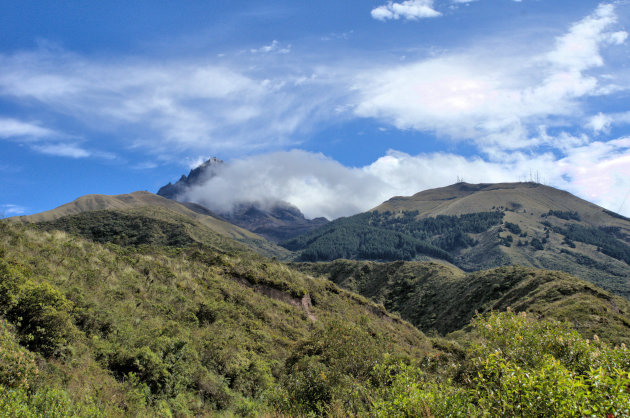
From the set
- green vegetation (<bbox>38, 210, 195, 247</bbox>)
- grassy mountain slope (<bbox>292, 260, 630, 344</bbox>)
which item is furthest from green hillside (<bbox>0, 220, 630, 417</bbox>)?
green vegetation (<bbox>38, 210, 195, 247</bbox>)

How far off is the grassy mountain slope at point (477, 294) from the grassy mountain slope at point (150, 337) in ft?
60.6

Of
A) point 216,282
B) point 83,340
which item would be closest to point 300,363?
point 83,340

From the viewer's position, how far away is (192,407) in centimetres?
1048

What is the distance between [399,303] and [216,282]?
49.3m

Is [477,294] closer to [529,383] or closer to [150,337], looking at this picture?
[150,337]

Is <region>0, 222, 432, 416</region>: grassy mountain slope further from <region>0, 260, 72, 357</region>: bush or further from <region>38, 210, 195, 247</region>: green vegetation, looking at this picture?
<region>38, 210, 195, 247</region>: green vegetation

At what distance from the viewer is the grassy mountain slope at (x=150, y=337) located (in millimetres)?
9117

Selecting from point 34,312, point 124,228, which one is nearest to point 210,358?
point 34,312

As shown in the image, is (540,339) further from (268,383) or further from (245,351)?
(245,351)

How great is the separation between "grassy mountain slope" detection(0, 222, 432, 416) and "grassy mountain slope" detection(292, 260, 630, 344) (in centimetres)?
1848

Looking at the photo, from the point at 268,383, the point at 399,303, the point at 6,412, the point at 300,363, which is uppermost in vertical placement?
the point at 6,412

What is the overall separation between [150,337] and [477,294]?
4946 cm

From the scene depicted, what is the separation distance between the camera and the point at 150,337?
11719mm

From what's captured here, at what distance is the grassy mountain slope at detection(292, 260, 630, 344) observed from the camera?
28.9 m
